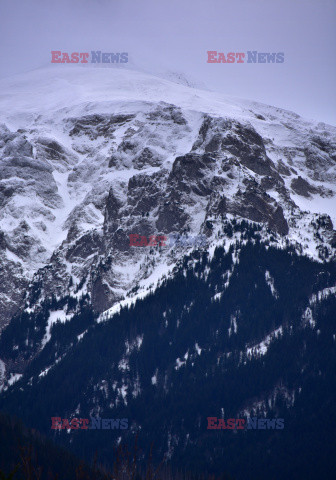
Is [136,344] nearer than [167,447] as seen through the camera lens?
No

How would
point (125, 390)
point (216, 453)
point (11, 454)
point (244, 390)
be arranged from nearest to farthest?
point (11, 454)
point (216, 453)
point (244, 390)
point (125, 390)

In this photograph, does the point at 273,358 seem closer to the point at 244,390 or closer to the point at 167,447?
the point at 244,390

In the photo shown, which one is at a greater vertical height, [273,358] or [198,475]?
[273,358]

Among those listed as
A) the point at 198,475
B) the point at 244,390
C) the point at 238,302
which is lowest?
the point at 198,475

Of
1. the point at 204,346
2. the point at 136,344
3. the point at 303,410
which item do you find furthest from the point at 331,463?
the point at 136,344

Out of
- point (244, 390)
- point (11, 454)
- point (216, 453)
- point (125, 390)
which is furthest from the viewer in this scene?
point (125, 390)

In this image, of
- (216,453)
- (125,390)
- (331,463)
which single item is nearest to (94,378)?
(125,390)

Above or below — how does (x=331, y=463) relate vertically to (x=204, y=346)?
below

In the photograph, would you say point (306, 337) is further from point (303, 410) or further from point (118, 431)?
point (118, 431)

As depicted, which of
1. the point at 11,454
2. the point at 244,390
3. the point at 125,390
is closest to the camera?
the point at 11,454
